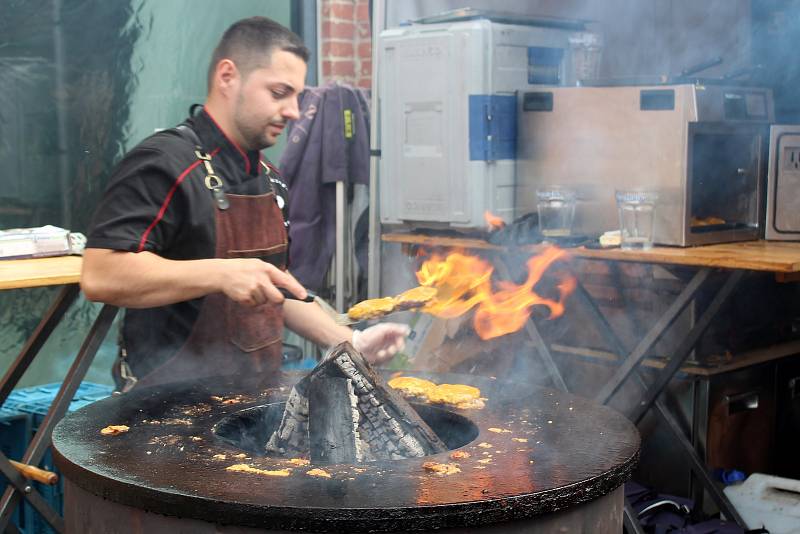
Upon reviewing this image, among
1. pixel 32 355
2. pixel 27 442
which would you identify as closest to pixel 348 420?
pixel 32 355

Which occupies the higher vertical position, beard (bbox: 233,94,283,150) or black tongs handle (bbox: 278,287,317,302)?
beard (bbox: 233,94,283,150)

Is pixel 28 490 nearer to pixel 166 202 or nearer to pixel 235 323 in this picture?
pixel 235 323

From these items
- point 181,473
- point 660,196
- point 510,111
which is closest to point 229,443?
point 181,473

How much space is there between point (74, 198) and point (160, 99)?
0.86 meters

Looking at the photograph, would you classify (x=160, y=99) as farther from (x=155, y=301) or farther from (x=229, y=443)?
(x=229, y=443)

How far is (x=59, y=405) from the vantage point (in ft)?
12.2

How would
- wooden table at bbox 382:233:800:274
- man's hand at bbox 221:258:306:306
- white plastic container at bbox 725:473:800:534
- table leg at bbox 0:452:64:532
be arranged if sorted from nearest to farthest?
1. man's hand at bbox 221:258:306:306
2. table leg at bbox 0:452:64:532
3. wooden table at bbox 382:233:800:274
4. white plastic container at bbox 725:473:800:534

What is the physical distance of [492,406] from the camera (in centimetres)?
263

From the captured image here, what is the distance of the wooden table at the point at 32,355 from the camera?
12.0 feet

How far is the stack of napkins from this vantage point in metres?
4.17

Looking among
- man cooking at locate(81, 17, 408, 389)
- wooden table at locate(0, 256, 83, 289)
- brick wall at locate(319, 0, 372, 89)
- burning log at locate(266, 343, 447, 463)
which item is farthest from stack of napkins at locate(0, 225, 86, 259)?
brick wall at locate(319, 0, 372, 89)

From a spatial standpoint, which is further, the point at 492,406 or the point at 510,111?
the point at 510,111

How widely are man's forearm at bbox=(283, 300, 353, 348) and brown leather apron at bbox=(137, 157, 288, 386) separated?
2.2 inches

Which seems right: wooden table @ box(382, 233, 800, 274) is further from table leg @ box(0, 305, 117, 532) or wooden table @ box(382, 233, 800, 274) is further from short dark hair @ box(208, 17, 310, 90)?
table leg @ box(0, 305, 117, 532)
